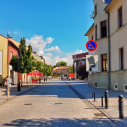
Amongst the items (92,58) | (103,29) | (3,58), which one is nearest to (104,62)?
(103,29)

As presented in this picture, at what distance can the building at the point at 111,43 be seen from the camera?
54.6 feet

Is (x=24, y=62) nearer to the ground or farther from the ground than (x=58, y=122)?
farther from the ground

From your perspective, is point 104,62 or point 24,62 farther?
point 24,62

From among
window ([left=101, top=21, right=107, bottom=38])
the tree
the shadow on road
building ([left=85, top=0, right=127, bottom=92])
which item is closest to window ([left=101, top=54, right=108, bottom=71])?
building ([left=85, top=0, right=127, bottom=92])

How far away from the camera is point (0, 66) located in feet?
94.1

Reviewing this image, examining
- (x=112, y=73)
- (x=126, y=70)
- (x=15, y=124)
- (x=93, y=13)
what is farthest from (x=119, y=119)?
(x=93, y=13)

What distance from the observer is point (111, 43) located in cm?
1977

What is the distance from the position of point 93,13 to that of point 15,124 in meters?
21.5

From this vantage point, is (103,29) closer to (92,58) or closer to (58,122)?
(92,58)

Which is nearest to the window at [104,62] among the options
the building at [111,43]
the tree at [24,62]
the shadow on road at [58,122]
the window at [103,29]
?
the building at [111,43]

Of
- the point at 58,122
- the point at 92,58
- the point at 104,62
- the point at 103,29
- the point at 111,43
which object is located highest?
the point at 103,29

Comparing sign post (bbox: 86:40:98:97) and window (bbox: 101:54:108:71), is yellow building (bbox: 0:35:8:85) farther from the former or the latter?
sign post (bbox: 86:40:98:97)

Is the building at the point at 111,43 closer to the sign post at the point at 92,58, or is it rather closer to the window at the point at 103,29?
the window at the point at 103,29

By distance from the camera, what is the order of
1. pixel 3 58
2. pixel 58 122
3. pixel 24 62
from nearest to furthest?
pixel 58 122 → pixel 24 62 → pixel 3 58
